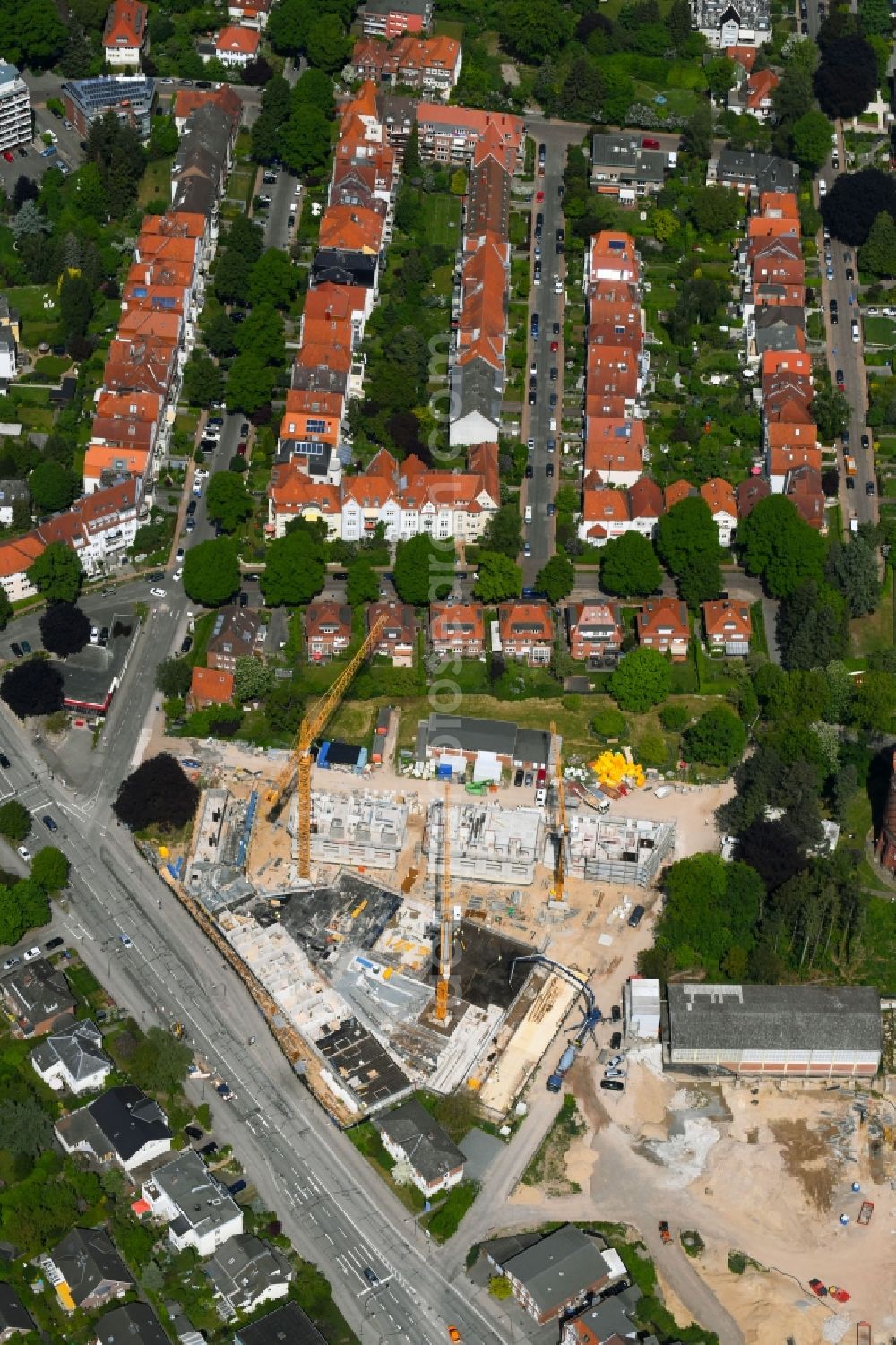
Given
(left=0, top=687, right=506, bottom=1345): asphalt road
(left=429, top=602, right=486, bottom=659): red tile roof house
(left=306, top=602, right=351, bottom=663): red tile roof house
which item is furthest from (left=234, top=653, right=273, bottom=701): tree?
(left=429, top=602, right=486, bottom=659): red tile roof house

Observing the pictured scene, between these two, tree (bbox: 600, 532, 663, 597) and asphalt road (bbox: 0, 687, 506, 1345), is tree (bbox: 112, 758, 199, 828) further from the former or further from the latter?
tree (bbox: 600, 532, 663, 597)

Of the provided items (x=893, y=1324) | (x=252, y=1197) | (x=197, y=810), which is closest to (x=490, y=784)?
(x=197, y=810)

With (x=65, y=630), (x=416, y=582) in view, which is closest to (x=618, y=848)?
(x=416, y=582)

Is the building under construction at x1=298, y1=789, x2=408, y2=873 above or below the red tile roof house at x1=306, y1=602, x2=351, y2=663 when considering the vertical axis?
below

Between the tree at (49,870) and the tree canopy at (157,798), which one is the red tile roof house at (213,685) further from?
the tree at (49,870)

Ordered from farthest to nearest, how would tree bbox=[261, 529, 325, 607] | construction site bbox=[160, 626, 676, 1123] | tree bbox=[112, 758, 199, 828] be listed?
tree bbox=[261, 529, 325, 607] → tree bbox=[112, 758, 199, 828] → construction site bbox=[160, 626, 676, 1123]

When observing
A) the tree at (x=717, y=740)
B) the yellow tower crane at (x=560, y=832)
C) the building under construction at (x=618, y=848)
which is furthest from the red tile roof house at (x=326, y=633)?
the tree at (x=717, y=740)

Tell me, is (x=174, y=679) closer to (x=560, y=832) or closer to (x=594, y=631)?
(x=560, y=832)
